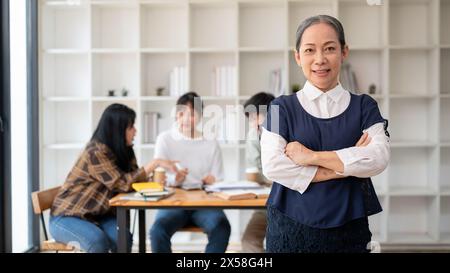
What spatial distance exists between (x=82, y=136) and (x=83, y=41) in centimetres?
39

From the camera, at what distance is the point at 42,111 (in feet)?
3.29

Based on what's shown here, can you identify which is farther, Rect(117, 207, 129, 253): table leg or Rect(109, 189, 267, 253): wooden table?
Rect(109, 189, 267, 253): wooden table

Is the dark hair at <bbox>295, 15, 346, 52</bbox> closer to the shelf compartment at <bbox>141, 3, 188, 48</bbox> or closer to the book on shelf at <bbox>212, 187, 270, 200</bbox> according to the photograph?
the shelf compartment at <bbox>141, 3, 188, 48</bbox>

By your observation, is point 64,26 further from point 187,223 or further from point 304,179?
point 187,223

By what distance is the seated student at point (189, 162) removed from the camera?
8.00 ft

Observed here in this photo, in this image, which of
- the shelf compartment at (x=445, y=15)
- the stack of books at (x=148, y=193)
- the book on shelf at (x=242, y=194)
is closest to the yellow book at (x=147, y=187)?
the stack of books at (x=148, y=193)

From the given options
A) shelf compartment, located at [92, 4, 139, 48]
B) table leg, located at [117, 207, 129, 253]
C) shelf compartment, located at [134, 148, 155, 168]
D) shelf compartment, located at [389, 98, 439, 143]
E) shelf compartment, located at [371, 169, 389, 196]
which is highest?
shelf compartment, located at [92, 4, 139, 48]

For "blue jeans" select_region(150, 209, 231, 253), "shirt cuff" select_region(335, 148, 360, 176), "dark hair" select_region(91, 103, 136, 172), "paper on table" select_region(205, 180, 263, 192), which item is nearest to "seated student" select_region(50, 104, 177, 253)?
"dark hair" select_region(91, 103, 136, 172)

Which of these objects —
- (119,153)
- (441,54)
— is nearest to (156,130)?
(119,153)

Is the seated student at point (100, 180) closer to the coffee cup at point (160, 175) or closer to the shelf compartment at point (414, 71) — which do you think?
the coffee cup at point (160, 175)

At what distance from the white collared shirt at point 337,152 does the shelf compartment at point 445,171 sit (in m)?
0.10

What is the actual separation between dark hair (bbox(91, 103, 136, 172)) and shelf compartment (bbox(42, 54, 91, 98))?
21.4 inches

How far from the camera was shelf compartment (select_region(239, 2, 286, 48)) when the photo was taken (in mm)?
1064
